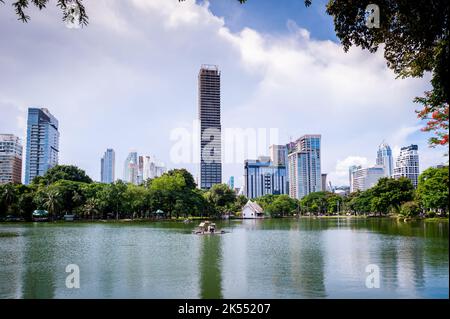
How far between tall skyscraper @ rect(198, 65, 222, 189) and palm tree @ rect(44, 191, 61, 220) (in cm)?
4260

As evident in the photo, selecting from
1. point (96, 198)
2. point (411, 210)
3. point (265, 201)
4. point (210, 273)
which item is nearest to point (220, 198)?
point (265, 201)

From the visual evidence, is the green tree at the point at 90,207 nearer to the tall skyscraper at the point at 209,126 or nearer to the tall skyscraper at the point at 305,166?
the tall skyscraper at the point at 209,126

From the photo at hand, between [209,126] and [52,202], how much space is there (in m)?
46.1

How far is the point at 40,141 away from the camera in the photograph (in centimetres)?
6912

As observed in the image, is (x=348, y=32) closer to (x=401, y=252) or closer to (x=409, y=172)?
(x=401, y=252)

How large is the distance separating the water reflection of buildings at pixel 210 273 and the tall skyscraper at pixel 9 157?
147ft

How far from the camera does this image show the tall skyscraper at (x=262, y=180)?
117 m

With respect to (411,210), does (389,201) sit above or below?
above

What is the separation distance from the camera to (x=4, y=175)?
54.6 m

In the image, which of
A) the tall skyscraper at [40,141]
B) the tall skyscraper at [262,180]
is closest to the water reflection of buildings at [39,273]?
the tall skyscraper at [40,141]

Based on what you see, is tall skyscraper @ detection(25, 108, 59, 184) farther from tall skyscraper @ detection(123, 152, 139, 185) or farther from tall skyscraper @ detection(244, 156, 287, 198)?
tall skyscraper @ detection(244, 156, 287, 198)

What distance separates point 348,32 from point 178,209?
1640 inches

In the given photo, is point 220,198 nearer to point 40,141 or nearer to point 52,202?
point 52,202
